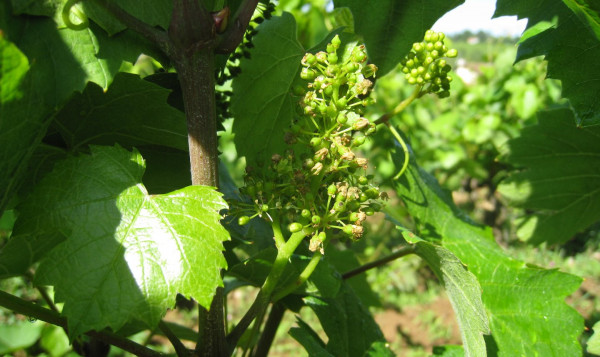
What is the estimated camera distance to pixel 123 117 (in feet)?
3.75

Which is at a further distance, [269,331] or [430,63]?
[269,331]

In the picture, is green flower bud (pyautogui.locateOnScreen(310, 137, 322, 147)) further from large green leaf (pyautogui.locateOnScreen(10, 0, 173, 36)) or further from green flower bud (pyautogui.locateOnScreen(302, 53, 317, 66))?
large green leaf (pyautogui.locateOnScreen(10, 0, 173, 36))

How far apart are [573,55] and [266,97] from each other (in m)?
0.70

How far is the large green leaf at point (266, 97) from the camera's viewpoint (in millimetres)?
1351

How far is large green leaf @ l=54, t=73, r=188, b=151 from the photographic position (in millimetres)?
1096

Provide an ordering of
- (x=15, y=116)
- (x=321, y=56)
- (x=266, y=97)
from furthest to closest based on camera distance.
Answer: (x=266, y=97), (x=321, y=56), (x=15, y=116)

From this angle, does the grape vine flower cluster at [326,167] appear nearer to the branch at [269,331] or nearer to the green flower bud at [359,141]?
the green flower bud at [359,141]

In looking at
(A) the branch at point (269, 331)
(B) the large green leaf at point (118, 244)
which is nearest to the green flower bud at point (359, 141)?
(B) the large green leaf at point (118, 244)

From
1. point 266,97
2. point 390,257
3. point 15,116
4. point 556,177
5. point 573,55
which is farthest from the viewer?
point 556,177

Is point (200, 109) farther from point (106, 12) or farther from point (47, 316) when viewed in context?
point (47, 316)

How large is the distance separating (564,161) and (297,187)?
1.32 meters

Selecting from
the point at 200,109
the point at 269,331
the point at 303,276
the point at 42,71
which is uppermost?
the point at 42,71

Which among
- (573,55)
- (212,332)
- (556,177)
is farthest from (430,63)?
(556,177)

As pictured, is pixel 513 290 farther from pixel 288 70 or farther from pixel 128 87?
pixel 128 87
